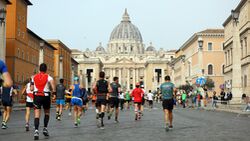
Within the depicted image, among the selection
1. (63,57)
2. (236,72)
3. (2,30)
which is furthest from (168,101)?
(63,57)

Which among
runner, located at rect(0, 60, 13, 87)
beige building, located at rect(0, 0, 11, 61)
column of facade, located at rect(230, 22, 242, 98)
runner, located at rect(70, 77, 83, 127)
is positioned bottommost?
runner, located at rect(70, 77, 83, 127)

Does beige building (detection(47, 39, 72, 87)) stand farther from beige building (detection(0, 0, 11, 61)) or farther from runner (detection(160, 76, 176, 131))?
runner (detection(160, 76, 176, 131))

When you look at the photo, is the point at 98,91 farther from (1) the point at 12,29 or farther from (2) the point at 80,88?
(1) the point at 12,29

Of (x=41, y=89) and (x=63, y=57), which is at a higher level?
(x=63, y=57)

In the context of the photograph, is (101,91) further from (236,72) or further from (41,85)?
(236,72)

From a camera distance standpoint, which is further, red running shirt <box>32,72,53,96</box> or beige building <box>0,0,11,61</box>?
beige building <box>0,0,11,61</box>

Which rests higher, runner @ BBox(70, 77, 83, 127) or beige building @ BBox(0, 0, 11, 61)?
beige building @ BBox(0, 0, 11, 61)

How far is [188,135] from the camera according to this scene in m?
12.0

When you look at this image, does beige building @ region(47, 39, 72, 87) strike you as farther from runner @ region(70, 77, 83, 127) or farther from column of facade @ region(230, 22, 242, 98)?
runner @ region(70, 77, 83, 127)

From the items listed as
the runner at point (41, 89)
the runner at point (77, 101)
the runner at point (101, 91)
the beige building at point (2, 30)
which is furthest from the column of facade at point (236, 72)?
the runner at point (41, 89)

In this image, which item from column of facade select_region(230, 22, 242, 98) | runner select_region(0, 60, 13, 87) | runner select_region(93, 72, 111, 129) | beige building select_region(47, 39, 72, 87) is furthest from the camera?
beige building select_region(47, 39, 72, 87)

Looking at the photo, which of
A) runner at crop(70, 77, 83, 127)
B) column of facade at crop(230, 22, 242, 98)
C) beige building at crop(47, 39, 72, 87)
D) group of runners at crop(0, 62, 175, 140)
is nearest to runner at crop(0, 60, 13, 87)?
group of runners at crop(0, 62, 175, 140)

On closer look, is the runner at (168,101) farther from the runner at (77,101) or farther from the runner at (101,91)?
the runner at (77,101)

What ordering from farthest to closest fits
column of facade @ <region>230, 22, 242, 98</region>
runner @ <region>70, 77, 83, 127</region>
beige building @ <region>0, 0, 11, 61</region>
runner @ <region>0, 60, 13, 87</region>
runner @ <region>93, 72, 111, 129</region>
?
beige building @ <region>0, 0, 11, 61</region>
column of facade @ <region>230, 22, 242, 98</region>
runner @ <region>70, 77, 83, 127</region>
runner @ <region>93, 72, 111, 129</region>
runner @ <region>0, 60, 13, 87</region>
